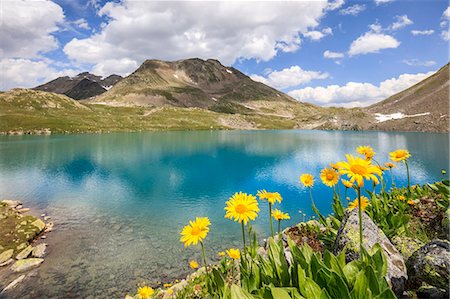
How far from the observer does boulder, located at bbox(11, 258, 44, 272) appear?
51.1ft

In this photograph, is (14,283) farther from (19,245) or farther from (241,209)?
(241,209)

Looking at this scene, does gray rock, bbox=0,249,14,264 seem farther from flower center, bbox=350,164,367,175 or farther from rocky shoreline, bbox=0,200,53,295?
flower center, bbox=350,164,367,175

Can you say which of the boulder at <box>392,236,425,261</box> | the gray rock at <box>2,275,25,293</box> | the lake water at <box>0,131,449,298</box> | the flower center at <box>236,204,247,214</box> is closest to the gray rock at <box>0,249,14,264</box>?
the lake water at <box>0,131,449,298</box>

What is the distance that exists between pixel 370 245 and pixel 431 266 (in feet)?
4.73

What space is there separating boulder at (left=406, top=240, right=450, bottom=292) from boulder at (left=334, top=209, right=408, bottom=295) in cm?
25

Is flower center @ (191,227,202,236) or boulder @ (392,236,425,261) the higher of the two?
flower center @ (191,227,202,236)

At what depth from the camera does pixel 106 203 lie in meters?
28.6

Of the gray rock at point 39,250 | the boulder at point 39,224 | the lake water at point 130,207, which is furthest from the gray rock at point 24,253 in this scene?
the boulder at point 39,224

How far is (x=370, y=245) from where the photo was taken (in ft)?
22.2

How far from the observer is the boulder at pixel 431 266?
17.2 ft

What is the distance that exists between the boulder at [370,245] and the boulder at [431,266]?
25 centimetres

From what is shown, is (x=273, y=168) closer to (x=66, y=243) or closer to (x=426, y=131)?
(x=66, y=243)

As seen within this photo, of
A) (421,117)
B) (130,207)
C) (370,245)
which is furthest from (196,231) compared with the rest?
(421,117)

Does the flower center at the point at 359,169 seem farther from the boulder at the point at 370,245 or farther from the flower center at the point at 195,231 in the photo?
the boulder at the point at 370,245
